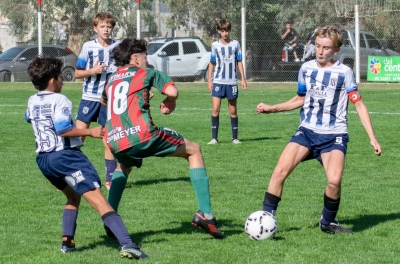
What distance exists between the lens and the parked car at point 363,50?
1109 inches

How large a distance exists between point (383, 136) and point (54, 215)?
8285mm

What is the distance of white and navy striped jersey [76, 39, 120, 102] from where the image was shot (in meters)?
9.86

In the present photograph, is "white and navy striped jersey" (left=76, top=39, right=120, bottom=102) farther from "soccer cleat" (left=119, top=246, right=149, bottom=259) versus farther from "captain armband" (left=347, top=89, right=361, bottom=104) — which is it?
"soccer cleat" (left=119, top=246, right=149, bottom=259)

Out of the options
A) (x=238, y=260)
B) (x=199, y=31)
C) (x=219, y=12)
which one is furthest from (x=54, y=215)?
(x=199, y=31)

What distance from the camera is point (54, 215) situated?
8.01 meters

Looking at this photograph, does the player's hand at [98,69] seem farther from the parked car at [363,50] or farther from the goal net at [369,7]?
the goal net at [369,7]

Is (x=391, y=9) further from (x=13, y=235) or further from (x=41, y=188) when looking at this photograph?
(x=13, y=235)

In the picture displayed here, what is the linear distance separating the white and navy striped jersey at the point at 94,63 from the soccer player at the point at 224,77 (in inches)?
176

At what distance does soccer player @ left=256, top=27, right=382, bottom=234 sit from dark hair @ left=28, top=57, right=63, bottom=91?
1.76 meters

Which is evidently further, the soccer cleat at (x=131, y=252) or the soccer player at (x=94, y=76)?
the soccer player at (x=94, y=76)

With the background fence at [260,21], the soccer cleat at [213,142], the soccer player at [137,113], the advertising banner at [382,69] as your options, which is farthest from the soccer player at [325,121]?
the background fence at [260,21]

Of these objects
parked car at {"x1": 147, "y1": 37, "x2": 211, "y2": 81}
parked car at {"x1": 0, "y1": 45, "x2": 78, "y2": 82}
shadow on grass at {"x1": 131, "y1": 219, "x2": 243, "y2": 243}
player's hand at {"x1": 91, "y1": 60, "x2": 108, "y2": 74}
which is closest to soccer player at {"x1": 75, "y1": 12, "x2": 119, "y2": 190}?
player's hand at {"x1": 91, "y1": 60, "x2": 108, "y2": 74}

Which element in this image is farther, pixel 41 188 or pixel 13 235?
pixel 41 188

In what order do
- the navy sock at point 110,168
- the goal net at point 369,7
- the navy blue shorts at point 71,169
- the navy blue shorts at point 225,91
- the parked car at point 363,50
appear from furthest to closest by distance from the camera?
1. the goal net at point 369,7
2. the parked car at point 363,50
3. the navy blue shorts at point 225,91
4. the navy sock at point 110,168
5. the navy blue shorts at point 71,169
